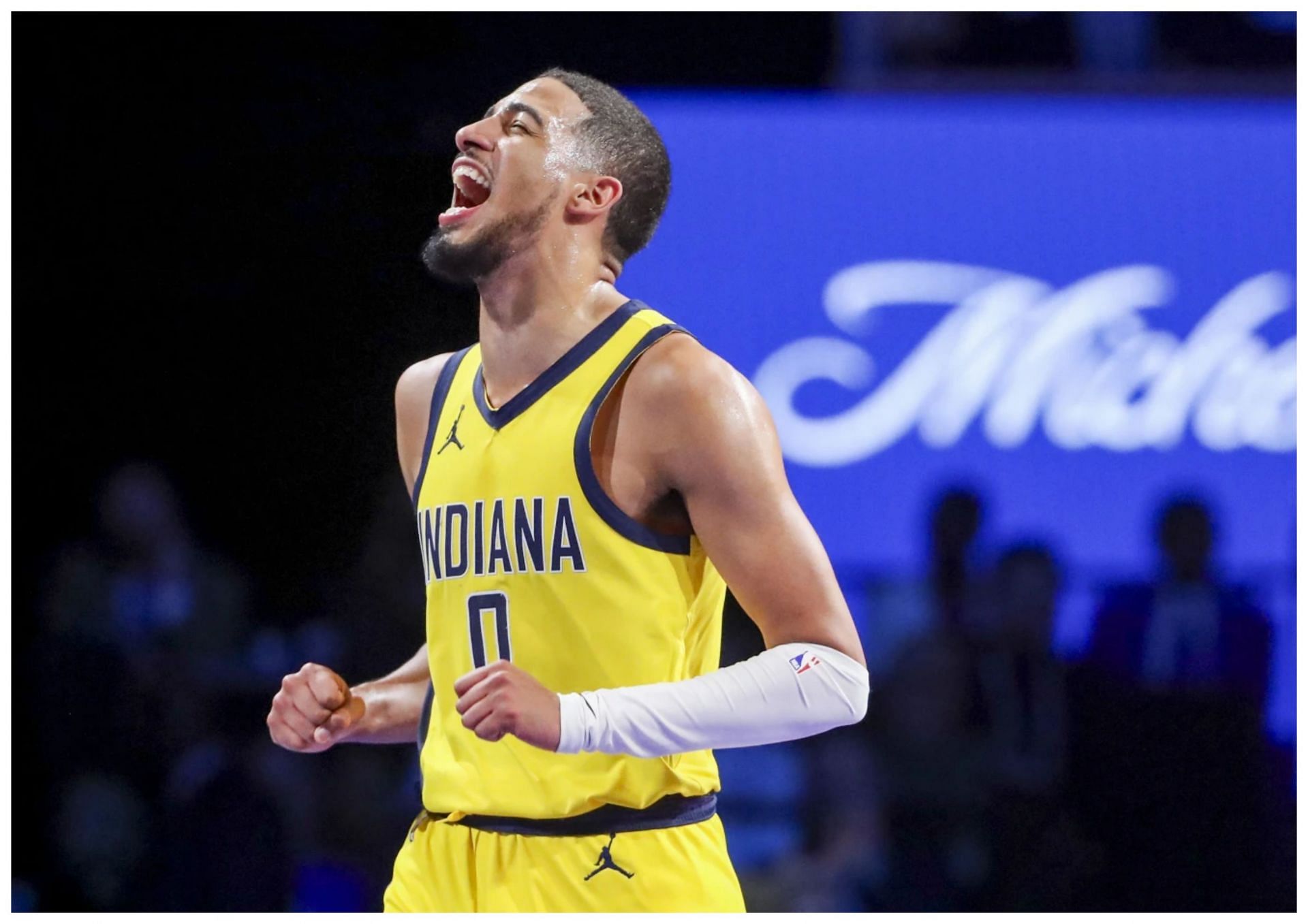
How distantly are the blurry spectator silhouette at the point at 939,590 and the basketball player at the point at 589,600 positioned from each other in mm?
1662

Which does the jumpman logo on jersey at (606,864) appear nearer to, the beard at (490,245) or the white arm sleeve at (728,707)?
the white arm sleeve at (728,707)

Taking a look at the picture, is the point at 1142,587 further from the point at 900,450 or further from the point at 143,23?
the point at 143,23

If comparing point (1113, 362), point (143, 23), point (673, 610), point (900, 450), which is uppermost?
point (143, 23)

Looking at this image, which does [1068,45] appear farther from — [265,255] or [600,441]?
[600,441]

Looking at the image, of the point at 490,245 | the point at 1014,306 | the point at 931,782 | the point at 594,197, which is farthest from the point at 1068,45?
the point at 490,245

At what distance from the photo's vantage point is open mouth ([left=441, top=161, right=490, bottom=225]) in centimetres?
217

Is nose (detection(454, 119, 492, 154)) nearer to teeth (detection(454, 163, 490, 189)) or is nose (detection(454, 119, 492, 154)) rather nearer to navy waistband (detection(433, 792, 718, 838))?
teeth (detection(454, 163, 490, 189))

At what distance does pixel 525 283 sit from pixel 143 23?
6.52ft

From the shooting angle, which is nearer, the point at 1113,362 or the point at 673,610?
the point at 673,610

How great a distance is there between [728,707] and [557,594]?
30 cm

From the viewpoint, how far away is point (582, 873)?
1887mm

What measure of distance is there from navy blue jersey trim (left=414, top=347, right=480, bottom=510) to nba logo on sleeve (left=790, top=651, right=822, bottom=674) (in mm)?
665

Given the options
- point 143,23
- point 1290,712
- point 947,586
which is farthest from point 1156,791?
point 143,23

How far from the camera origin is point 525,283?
212 cm
